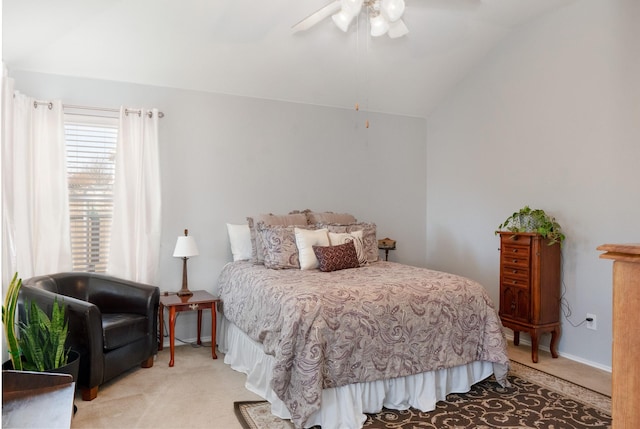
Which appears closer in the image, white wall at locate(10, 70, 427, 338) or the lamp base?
the lamp base

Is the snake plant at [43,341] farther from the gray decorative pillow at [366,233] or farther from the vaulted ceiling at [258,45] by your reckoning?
the gray decorative pillow at [366,233]

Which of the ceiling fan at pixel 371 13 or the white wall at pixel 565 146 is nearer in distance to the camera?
the ceiling fan at pixel 371 13

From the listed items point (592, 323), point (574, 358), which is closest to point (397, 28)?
point (592, 323)

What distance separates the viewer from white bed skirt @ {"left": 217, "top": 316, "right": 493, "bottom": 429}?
2.62 meters

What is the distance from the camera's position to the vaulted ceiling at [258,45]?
11.5ft

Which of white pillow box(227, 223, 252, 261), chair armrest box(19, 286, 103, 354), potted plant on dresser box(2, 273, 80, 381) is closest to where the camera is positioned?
potted plant on dresser box(2, 273, 80, 381)

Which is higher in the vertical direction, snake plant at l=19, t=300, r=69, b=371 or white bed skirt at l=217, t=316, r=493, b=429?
snake plant at l=19, t=300, r=69, b=371

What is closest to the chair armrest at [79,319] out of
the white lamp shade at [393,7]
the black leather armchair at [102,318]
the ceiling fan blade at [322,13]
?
the black leather armchair at [102,318]

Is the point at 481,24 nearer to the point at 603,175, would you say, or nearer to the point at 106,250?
the point at 603,175

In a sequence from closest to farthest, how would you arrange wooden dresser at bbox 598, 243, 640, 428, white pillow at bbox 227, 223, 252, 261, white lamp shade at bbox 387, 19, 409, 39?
wooden dresser at bbox 598, 243, 640, 428 → white lamp shade at bbox 387, 19, 409, 39 → white pillow at bbox 227, 223, 252, 261

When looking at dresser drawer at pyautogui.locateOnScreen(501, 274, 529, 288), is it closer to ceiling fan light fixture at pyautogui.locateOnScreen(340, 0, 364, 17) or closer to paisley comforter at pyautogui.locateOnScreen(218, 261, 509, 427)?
paisley comforter at pyautogui.locateOnScreen(218, 261, 509, 427)

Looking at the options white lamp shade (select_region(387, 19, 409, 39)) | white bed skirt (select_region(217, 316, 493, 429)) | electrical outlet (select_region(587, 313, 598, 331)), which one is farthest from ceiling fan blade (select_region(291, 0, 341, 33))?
electrical outlet (select_region(587, 313, 598, 331))

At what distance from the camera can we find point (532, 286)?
3.77m

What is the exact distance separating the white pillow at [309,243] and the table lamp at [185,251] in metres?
0.95
